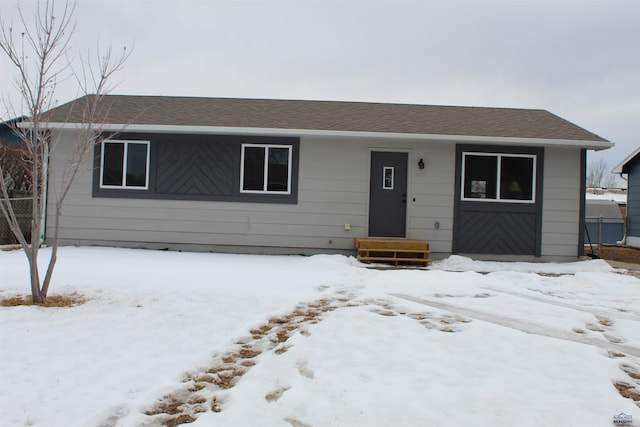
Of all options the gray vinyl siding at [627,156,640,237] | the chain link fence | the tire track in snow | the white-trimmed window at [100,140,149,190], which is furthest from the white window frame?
the gray vinyl siding at [627,156,640,237]

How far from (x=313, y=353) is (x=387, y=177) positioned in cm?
623

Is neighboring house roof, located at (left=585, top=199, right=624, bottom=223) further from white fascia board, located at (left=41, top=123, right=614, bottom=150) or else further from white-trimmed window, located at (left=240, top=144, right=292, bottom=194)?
white-trimmed window, located at (left=240, top=144, right=292, bottom=194)

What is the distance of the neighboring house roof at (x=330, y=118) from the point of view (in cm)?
878

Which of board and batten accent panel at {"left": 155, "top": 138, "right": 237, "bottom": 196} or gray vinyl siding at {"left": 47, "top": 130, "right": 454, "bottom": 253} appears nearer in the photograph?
gray vinyl siding at {"left": 47, "top": 130, "right": 454, "bottom": 253}

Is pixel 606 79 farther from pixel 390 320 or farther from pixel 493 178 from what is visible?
pixel 390 320

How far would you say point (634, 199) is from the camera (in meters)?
14.2

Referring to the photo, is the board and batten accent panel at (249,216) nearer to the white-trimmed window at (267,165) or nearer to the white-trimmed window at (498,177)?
the white-trimmed window at (267,165)

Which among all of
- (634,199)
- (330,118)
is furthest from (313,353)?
(634,199)

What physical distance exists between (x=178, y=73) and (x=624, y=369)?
1636 cm

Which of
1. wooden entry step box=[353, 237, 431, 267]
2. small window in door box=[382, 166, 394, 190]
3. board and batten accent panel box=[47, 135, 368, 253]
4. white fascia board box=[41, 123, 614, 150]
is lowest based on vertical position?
wooden entry step box=[353, 237, 431, 267]

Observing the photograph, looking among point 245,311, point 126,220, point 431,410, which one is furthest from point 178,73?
point 431,410

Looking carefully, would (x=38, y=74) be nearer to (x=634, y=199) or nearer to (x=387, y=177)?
(x=387, y=177)

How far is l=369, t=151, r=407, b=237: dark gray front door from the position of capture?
9094mm

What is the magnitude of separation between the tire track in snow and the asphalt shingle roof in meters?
4.49
